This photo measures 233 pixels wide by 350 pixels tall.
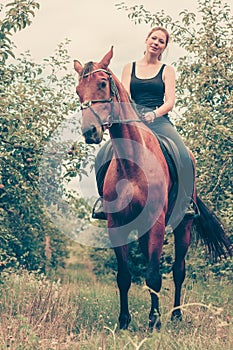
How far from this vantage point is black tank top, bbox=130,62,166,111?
25.5 feet

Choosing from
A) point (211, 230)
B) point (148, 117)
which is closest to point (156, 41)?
point (148, 117)

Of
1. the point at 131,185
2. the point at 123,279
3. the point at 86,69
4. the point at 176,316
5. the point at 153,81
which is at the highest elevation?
the point at 153,81

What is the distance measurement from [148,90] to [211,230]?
2.74 metres

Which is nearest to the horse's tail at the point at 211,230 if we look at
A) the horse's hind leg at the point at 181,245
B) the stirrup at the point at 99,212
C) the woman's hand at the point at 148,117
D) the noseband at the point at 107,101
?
the horse's hind leg at the point at 181,245

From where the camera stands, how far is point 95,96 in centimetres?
633

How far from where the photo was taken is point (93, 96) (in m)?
6.32

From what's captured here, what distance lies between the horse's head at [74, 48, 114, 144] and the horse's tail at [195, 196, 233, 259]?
11.0ft

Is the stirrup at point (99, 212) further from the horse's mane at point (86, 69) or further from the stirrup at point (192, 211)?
the horse's mane at point (86, 69)

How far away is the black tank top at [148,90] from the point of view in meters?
7.77

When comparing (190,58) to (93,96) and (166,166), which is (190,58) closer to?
(166,166)

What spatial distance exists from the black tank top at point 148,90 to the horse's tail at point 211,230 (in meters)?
2.15

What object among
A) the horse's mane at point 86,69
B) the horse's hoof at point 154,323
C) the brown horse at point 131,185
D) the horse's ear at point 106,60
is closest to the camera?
the horse's mane at point 86,69

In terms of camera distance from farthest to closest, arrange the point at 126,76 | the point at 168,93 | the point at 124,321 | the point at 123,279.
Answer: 1. the point at 126,76
2. the point at 168,93
3. the point at 123,279
4. the point at 124,321

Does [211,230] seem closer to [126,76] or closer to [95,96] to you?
[126,76]
